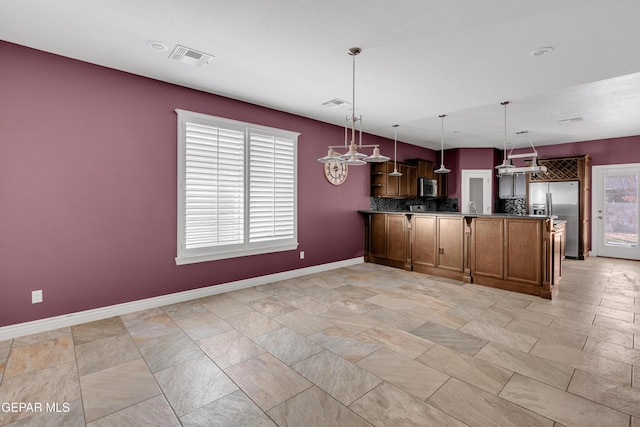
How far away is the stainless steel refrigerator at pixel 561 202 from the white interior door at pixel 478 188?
91 cm

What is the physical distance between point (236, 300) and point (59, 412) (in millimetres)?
2187

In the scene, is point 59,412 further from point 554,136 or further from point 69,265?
point 554,136

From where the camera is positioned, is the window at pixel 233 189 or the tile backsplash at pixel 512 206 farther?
the tile backsplash at pixel 512 206

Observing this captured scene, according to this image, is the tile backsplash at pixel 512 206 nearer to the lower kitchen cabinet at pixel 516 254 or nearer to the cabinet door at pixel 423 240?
the lower kitchen cabinet at pixel 516 254

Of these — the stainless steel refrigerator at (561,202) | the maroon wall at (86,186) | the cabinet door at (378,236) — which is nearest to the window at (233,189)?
the maroon wall at (86,186)

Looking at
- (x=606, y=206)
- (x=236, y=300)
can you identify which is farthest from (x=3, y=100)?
(x=606, y=206)

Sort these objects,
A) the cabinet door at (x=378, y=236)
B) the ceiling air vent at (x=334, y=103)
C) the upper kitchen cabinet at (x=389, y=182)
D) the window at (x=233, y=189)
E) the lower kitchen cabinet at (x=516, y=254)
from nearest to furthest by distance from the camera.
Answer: the window at (x=233, y=189) < the lower kitchen cabinet at (x=516, y=254) < the ceiling air vent at (x=334, y=103) < the cabinet door at (x=378, y=236) < the upper kitchen cabinet at (x=389, y=182)

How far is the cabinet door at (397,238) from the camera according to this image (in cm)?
587

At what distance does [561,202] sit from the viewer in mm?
7168

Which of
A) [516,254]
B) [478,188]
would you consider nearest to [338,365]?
[516,254]

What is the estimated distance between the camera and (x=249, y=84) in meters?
3.92

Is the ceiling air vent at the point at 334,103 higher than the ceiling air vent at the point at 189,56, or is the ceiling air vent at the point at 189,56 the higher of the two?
the ceiling air vent at the point at 334,103

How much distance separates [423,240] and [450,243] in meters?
0.50

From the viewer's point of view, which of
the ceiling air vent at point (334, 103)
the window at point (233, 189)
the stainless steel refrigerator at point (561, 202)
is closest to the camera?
the window at point (233, 189)
